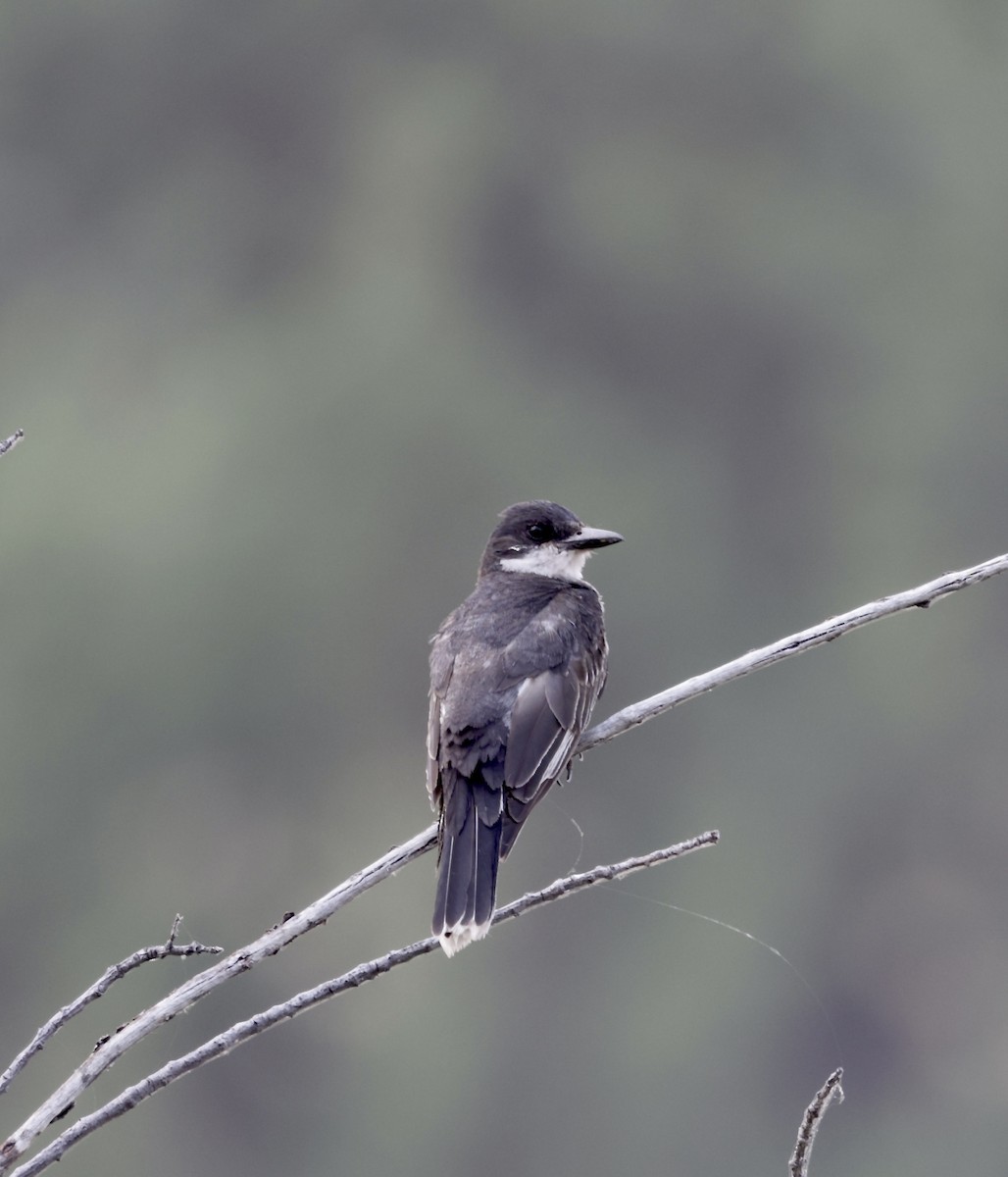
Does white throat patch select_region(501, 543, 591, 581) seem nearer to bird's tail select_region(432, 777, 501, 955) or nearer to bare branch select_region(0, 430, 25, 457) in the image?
bird's tail select_region(432, 777, 501, 955)

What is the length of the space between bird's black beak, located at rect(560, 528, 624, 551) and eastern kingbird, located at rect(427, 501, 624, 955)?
1 cm

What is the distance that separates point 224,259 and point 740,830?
44.3 meters

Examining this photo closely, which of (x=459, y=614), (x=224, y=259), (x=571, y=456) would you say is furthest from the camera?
(x=224, y=259)

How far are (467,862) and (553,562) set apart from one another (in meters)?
1.76

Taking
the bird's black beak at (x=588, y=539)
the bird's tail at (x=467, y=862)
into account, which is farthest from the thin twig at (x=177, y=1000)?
the bird's black beak at (x=588, y=539)

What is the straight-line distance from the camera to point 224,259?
8512 centimetres

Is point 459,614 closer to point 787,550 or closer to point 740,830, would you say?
point 740,830

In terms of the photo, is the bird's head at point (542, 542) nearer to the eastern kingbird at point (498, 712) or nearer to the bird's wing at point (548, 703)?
the eastern kingbird at point (498, 712)

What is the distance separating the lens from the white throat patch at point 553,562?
639 centimetres

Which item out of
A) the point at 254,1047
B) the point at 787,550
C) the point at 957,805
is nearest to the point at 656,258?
the point at 787,550

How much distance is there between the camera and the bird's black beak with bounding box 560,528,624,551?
6.27 m

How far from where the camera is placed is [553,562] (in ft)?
21.0

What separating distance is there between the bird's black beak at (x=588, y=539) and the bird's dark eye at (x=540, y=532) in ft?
0.28

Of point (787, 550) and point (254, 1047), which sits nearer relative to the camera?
point (254, 1047)
